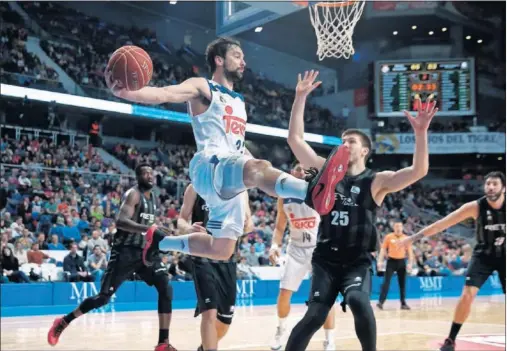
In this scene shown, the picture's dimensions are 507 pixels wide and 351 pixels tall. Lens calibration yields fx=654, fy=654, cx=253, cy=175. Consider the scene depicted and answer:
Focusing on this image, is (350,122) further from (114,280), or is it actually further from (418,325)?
(114,280)

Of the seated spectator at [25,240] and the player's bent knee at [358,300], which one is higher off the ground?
the player's bent knee at [358,300]

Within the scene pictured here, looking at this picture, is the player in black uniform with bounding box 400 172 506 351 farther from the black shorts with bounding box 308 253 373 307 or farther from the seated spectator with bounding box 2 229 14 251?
the seated spectator with bounding box 2 229 14 251

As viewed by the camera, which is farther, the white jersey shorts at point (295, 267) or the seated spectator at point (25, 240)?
the seated spectator at point (25, 240)

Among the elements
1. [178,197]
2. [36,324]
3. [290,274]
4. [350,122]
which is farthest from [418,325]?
[350,122]

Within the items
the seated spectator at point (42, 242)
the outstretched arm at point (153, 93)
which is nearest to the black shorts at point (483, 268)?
the outstretched arm at point (153, 93)

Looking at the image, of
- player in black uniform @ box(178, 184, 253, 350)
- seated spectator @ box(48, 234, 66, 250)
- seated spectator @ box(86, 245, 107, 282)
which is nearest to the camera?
player in black uniform @ box(178, 184, 253, 350)

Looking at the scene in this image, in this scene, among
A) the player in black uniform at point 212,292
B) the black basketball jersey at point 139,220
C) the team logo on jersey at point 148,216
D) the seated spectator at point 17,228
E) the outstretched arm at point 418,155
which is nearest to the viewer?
the outstretched arm at point 418,155

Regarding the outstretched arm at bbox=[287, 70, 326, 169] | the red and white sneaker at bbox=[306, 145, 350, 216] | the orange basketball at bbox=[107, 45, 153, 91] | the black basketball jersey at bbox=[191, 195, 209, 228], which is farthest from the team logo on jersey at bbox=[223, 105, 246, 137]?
the black basketball jersey at bbox=[191, 195, 209, 228]

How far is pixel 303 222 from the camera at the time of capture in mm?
7969

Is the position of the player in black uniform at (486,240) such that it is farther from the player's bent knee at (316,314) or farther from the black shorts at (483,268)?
the player's bent knee at (316,314)

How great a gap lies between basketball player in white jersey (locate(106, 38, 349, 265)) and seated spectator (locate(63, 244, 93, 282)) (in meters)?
8.46

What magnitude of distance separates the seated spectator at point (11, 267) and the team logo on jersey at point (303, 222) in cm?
706

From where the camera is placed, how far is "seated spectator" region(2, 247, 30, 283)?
1273 centimetres

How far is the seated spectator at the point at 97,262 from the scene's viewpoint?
13859 mm
